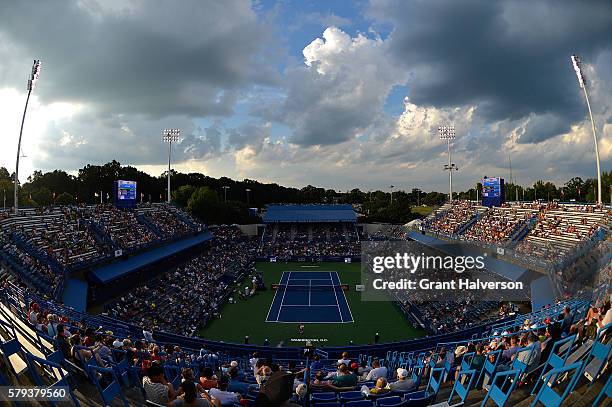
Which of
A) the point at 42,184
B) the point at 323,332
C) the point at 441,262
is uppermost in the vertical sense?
the point at 42,184

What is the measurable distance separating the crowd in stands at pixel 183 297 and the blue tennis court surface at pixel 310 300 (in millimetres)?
5265

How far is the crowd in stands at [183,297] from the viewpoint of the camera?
2758cm

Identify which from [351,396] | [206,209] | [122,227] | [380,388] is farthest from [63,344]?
[206,209]

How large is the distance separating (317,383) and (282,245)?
55837 mm

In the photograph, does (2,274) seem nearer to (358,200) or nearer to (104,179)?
(104,179)

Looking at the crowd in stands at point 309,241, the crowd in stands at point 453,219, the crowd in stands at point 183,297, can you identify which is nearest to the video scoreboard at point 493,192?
the crowd in stands at point 453,219

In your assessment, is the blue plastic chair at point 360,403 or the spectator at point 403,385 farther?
the spectator at point 403,385

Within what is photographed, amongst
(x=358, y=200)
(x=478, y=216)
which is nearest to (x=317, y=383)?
(x=478, y=216)

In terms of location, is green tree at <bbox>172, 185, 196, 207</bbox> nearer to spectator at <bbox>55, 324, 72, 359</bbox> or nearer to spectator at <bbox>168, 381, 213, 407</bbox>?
spectator at <bbox>55, 324, 72, 359</bbox>

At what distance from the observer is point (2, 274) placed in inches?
761

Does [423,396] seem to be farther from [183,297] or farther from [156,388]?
[183,297]

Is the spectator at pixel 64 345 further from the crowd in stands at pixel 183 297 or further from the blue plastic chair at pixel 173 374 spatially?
the crowd in stands at pixel 183 297

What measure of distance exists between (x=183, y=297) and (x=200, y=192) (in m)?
52.0

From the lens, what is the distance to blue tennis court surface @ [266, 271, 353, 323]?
108ft
